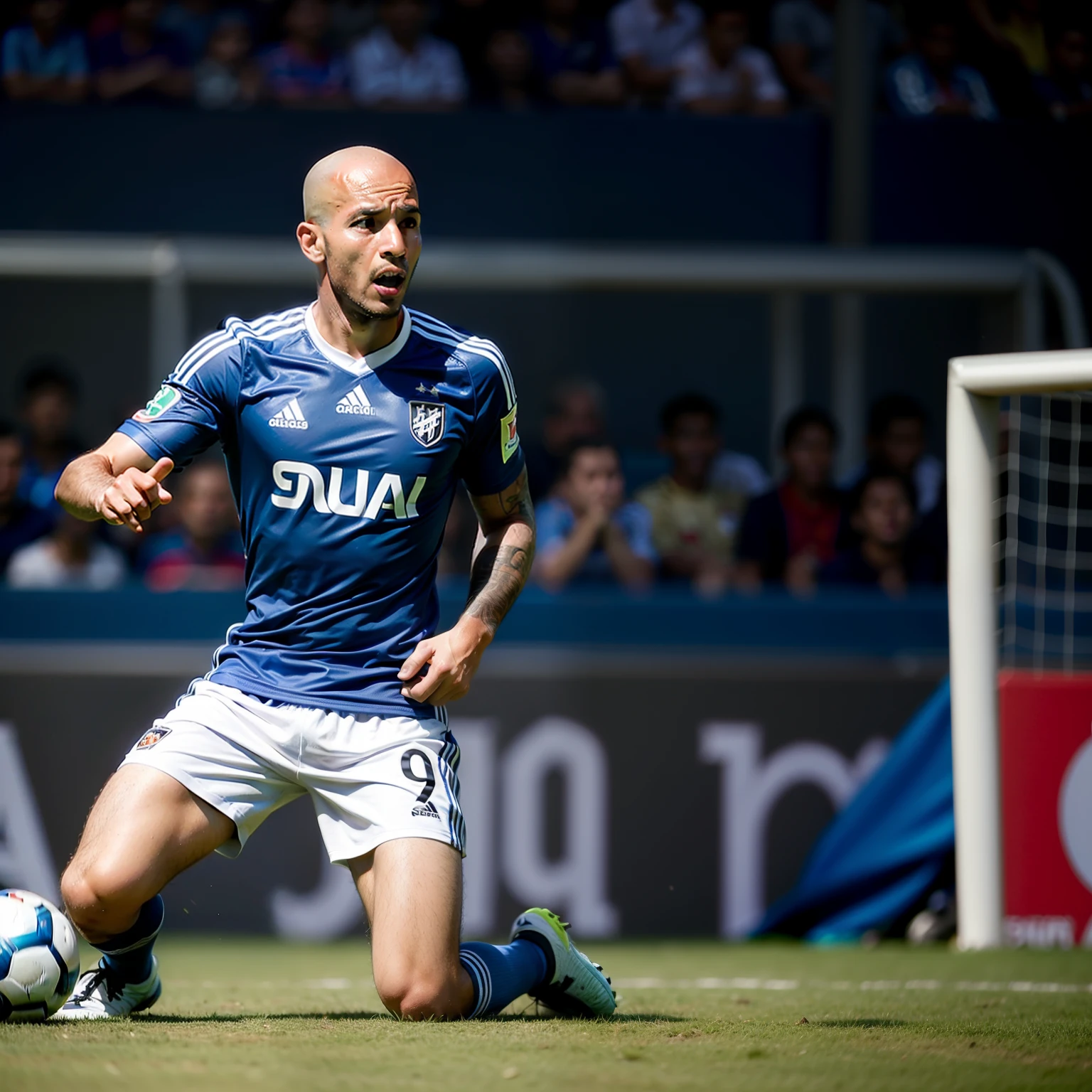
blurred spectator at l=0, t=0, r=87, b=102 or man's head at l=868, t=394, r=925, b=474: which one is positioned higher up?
blurred spectator at l=0, t=0, r=87, b=102

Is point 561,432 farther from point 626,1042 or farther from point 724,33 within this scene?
point 626,1042

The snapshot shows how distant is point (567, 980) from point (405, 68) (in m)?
6.73

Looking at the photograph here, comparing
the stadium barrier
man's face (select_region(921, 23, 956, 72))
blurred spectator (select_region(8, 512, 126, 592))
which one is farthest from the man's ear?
man's face (select_region(921, 23, 956, 72))

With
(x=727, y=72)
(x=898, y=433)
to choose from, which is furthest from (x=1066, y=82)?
(x=898, y=433)

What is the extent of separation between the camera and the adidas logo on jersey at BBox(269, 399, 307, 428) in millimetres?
3865

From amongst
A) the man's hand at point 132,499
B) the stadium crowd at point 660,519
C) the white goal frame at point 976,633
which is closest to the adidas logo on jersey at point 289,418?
the man's hand at point 132,499

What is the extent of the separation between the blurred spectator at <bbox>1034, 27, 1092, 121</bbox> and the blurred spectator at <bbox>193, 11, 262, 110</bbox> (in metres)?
4.53

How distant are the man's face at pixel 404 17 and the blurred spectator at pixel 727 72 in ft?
5.09

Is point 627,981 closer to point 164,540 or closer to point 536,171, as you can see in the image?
point 164,540

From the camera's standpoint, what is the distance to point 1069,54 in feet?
30.5

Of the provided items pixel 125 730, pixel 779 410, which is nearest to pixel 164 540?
pixel 125 730

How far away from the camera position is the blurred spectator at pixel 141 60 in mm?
9039

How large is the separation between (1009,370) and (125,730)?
3797 millimetres

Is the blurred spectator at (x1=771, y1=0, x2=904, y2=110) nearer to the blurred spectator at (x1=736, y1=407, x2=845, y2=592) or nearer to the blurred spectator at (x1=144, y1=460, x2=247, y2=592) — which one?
the blurred spectator at (x1=736, y1=407, x2=845, y2=592)
